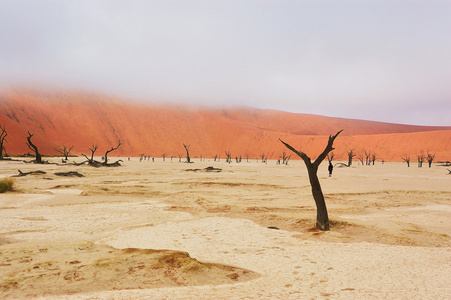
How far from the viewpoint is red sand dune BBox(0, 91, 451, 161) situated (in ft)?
281

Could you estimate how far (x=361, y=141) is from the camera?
103250mm

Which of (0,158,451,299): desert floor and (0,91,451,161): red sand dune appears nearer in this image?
(0,158,451,299): desert floor

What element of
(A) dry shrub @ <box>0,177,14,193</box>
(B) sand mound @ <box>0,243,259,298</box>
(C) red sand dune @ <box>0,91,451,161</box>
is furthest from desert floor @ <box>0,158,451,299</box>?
(C) red sand dune @ <box>0,91,451,161</box>

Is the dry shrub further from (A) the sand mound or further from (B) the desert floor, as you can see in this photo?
(A) the sand mound

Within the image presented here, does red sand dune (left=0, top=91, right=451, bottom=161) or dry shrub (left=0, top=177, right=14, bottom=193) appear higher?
red sand dune (left=0, top=91, right=451, bottom=161)

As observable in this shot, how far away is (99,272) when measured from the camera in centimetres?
468

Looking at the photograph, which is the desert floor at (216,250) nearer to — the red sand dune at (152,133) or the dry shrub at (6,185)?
the dry shrub at (6,185)

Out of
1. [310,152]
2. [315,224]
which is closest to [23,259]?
[315,224]

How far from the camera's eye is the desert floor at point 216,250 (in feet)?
14.1

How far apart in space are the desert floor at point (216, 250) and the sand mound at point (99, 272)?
2 cm

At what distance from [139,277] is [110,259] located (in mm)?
804

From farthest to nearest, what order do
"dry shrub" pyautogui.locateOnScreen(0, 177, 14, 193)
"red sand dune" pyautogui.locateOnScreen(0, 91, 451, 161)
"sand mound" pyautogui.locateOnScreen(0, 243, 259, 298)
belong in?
"red sand dune" pyautogui.locateOnScreen(0, 91, 451, 161), "dry shrub" pyautogui.locateOnScreen(0, 177, 14, 193), "sand mound" pyautogui.locateOnScreen(0, 243, 259, 298)

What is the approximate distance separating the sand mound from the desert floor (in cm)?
2

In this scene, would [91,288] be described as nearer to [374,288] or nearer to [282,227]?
[374,288]
